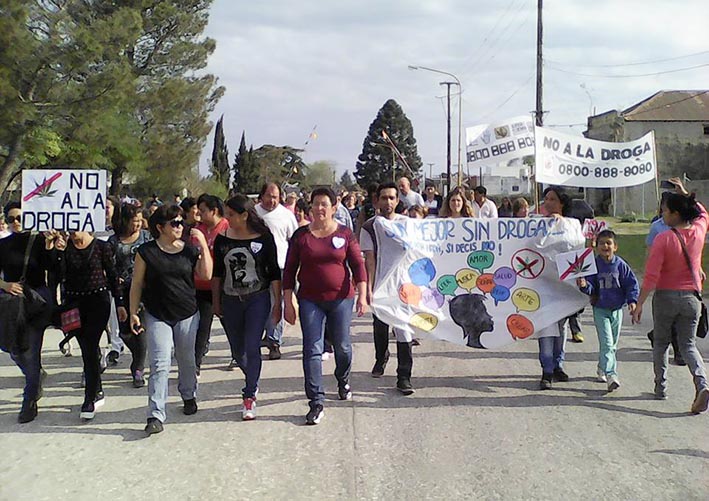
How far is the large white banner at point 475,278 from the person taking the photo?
6785 mm

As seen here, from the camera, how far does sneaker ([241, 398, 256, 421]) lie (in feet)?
18.7

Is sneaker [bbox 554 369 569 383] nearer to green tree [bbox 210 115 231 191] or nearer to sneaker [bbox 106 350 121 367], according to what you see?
sneaker [bbox 106 350 121 367]

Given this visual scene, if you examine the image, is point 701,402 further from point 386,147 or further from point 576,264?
point 386,147

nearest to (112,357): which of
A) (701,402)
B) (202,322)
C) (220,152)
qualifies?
(202,322)

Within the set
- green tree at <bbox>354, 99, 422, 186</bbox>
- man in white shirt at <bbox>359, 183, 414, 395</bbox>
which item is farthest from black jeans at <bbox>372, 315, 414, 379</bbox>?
green tree at <bbox>354, 99, 422, 186</bbox>

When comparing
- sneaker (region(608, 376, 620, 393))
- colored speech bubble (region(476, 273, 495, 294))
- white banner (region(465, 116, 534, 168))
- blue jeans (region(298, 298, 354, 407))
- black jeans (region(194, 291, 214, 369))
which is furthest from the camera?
white banner (region(465, 116, 534, 168))

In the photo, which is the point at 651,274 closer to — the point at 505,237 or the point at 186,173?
the point at 505,237

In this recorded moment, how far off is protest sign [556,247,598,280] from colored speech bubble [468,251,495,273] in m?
0.68

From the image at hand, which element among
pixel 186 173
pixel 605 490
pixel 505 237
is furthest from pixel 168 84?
pixel 605 490

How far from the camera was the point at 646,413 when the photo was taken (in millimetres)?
5773

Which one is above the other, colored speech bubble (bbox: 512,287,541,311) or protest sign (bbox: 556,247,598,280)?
Answer: protest sign (bbox: 556,247,598,280)

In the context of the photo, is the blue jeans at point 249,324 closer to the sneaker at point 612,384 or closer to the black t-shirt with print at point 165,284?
the black t-shirt with print at point 165,284

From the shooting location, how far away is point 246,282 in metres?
5.78

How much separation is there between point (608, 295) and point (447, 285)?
5.00 ft
